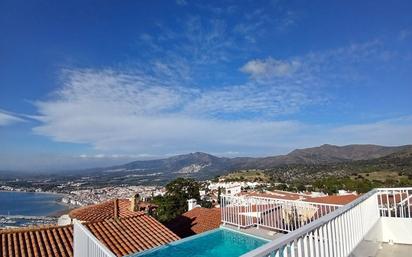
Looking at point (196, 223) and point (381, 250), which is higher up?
point (381, 250)

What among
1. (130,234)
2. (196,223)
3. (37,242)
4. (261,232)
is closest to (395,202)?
(261,232)

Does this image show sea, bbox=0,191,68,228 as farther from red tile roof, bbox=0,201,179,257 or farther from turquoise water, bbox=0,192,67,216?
red tile roof, bbox=0,201,179,257

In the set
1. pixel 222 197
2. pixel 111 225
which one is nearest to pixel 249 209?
pixel 222 197

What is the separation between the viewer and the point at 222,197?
10.8 m

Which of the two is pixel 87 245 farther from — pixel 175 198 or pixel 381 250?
pixel 175 198

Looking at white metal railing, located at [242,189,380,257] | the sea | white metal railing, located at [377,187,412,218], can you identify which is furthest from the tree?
white metal railing, located at [242,189,380,257]

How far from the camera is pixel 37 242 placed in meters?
10.5

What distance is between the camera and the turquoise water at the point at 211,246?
8367 mm

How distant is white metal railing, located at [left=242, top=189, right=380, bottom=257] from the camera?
2.45 m

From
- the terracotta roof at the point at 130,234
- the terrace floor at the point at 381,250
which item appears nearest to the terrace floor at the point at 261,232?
the terracotta roof at the point at 130,234

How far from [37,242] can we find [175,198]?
2727 cm

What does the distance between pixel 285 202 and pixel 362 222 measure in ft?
12.3

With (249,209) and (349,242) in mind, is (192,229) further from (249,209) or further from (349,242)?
(349,242)

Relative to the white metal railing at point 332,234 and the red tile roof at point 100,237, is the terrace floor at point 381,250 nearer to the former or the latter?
the white metal railing at point 332,234
